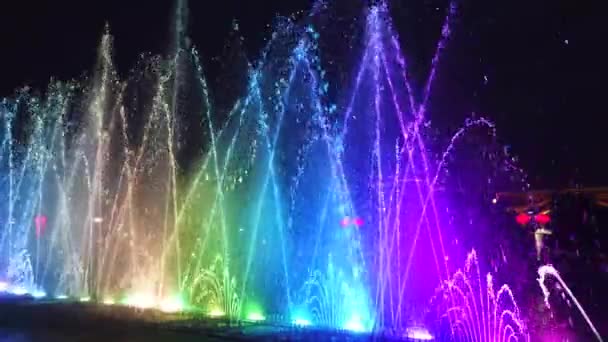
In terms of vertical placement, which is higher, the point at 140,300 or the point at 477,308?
the point at 140,300

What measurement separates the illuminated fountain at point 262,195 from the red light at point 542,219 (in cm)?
310

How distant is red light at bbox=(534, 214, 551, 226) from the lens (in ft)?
53.3

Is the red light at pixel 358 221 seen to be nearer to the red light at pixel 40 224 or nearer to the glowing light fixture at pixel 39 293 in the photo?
the glowing light fixture at pixel 39 293

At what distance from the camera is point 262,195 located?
16984mm

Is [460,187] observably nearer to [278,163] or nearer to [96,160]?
[278,163]

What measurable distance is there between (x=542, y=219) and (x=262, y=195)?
7.26 m

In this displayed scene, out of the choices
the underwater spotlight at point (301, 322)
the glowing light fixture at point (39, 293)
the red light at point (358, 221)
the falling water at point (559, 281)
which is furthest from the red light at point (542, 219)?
the glowing light fixture at point (39, 293)

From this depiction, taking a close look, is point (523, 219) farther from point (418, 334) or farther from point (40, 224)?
point (40, 224)

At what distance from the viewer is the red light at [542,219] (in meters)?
16.2

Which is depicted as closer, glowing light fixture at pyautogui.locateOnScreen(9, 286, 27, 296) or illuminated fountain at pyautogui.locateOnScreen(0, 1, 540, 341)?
illuminated fountain at pyautogui.locateOnScreen(0, 1, 540, 341)

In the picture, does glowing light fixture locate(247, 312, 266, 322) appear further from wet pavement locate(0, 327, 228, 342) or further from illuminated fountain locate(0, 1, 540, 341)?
wet pavement locate(0, 327, 228, 342)

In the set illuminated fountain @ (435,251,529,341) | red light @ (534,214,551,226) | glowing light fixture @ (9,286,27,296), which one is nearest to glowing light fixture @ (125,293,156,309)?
glowing light fixture @ (9,286,27,296)

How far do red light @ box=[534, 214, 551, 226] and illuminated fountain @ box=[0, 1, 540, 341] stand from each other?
122 inches

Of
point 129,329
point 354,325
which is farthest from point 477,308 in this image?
point 129,329
